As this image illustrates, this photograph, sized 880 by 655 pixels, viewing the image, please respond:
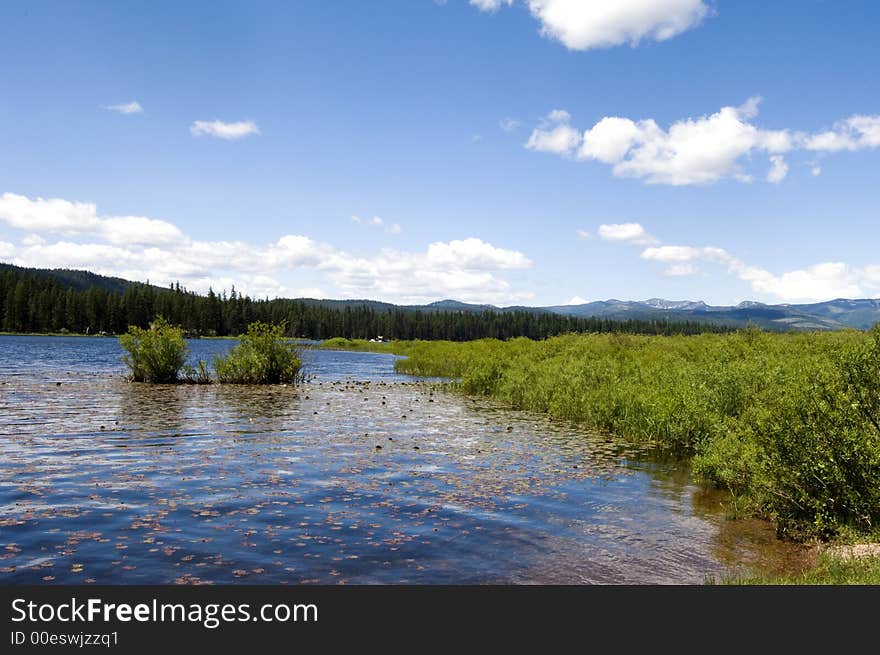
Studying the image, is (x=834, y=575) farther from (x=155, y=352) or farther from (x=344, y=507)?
(x=155, y=352)

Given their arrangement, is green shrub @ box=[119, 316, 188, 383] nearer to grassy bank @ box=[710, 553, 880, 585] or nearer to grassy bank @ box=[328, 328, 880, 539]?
grassy bank @ box=[328, 328, 880, 539]

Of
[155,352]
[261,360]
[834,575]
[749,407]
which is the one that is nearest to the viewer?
[834,575]

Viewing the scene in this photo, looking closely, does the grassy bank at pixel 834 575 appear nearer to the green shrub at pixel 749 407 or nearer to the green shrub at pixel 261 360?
the green shrub at pixel 749 407

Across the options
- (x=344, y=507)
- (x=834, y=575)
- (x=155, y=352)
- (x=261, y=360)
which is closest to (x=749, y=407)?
(x=834, y=575)

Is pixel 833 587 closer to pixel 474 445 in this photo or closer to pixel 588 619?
pixel 588 619

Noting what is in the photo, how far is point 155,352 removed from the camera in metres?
50.2

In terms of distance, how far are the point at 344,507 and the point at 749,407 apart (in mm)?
14429

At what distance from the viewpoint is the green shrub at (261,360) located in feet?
169

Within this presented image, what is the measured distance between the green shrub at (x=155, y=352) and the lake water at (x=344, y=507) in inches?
700

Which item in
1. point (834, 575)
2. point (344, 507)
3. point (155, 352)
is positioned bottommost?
point (344, 507)

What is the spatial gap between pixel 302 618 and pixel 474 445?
18372 mm

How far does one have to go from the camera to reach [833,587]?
10.1 meters

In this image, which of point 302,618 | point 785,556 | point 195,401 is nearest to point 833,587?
point 785,556

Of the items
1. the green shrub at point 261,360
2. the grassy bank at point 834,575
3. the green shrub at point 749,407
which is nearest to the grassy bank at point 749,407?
the green shrub at point 749,407
